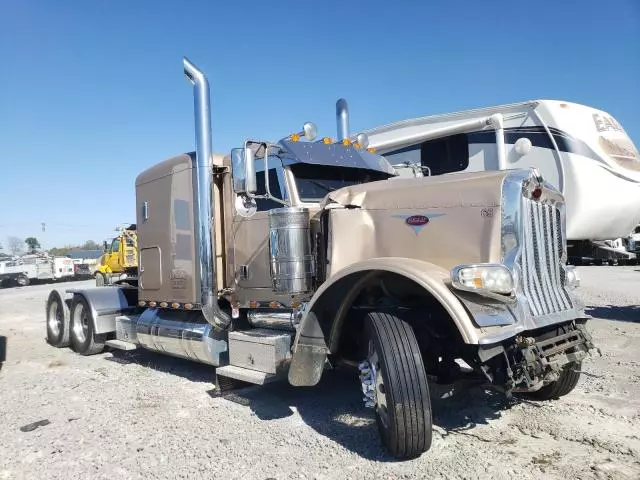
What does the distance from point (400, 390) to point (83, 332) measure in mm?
6409

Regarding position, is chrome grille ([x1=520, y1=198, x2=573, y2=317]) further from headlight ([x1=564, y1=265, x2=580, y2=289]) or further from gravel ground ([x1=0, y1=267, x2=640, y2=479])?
gravel ground ([x1=0, y1=267, x2=640, y2=479])

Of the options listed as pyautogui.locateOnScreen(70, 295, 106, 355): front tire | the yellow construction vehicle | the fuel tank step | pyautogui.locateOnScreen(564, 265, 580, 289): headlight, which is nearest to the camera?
pyautogui.locateOnScreen(564, 265, 580, 289): headlight

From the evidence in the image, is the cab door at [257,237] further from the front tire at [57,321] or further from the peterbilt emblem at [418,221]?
the front tire at [57,321]

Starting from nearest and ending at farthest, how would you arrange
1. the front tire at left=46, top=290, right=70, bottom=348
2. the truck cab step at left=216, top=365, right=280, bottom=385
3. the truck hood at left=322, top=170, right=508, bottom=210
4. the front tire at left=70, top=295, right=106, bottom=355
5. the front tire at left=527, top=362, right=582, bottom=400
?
the truck hood at left=322, top=170, right=508, bottom=210 → the front tire at left=527, top=362, right=582, bottom=400 → the truck cab step at left=216, top=365, right=280, bottom=385 → the front tire at left=70, top=295, right=106, bottom=355 → the front tire at left=46, top=290, right=70, bottom=348

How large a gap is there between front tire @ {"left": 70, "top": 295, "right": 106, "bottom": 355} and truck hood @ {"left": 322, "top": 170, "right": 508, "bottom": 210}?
16.3 ft

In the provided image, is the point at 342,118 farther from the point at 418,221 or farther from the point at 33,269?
the point at 33,269

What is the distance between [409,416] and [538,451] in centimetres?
106

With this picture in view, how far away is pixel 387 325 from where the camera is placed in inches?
147

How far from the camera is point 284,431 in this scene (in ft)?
14.5

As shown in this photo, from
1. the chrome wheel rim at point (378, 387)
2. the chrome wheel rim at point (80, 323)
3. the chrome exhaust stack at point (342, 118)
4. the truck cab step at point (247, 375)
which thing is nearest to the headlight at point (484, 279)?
the chrome wheel rim at point (378, 387)

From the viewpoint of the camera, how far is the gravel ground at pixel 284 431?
3.63 metres

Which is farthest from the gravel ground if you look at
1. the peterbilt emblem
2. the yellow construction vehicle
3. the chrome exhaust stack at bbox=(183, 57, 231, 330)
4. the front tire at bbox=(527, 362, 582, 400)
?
the yellow construction vehicle

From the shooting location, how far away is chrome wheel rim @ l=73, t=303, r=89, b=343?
8.31 metres

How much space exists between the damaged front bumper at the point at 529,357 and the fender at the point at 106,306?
5727 millimetres
